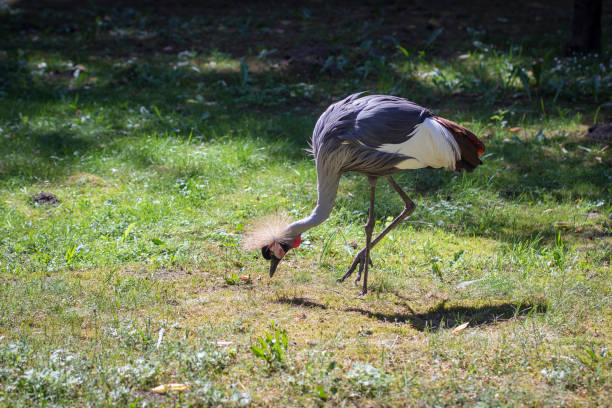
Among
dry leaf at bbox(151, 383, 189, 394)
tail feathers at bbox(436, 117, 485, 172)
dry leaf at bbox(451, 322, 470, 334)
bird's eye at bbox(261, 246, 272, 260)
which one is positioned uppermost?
tail feathers at bbox(436, 117, 485, 172)

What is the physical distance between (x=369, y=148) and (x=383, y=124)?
222 mm

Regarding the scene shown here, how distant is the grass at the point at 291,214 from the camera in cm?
357

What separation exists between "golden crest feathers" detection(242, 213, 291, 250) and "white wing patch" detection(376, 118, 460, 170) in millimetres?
1026

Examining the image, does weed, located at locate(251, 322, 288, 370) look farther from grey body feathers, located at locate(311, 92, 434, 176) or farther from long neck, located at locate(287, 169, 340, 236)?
grey body feathers, located at locate(311, 92, 434, 176)

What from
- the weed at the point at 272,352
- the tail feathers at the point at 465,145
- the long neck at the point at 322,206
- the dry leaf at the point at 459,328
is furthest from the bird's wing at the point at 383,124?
the weed at the point at 272,352

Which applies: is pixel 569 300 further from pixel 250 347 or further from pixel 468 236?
pixel 250 347

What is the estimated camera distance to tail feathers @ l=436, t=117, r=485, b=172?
4977 mm

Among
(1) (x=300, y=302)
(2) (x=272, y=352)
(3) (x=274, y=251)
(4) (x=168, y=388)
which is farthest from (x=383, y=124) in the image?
(4) (x=168, y=388)

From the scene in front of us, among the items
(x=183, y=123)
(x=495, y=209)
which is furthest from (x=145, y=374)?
A: (x=183, y=123)

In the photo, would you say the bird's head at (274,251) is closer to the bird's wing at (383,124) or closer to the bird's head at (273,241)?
the bird's head at (273,241)

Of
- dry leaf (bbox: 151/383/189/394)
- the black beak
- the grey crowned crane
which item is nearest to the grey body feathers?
the grey crowned crane

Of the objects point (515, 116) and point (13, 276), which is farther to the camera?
point (515, 116)

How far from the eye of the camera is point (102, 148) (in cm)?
770

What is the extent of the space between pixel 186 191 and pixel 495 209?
339cm
